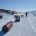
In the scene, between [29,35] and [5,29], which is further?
[5,29]

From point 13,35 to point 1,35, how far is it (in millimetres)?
1205

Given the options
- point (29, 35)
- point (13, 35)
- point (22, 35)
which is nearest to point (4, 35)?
point (13, 35)

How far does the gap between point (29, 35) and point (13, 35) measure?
62.5 inches

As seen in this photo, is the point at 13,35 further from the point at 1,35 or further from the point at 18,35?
the point at 1,35

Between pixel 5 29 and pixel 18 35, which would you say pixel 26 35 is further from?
pixel 5 29

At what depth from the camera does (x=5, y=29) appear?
1106 cm

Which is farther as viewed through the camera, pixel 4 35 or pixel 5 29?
pixel 5 29

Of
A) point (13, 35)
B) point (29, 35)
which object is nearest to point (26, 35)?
point (29, 35)

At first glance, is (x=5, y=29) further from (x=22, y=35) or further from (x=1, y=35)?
(x=22, y=35)

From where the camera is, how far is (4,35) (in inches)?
377

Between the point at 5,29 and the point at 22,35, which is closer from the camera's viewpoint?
the point at 22,35

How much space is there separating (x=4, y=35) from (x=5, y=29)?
1539mm

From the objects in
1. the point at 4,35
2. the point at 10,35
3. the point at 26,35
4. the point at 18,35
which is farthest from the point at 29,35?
the point at 4,35

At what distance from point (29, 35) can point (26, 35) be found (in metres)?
0.30
